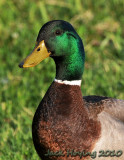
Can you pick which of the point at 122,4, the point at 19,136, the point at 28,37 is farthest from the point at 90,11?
the point at 19,136

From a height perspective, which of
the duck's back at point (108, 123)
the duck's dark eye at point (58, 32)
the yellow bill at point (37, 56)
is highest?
the duck's dark eye at point (58, 32)

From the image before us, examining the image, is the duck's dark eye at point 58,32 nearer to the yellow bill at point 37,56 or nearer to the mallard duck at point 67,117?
the mallard duck at point 67,117

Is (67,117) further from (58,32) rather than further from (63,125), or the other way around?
(58,32)

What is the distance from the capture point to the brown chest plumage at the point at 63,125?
3105 millimetres

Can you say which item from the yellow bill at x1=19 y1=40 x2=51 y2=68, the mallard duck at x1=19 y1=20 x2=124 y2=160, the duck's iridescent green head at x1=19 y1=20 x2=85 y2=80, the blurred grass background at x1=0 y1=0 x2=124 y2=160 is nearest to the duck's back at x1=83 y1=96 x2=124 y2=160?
the mallard duck at x1=19 y1=20 x2=124 y2=160

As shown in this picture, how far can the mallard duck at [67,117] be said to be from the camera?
10.2 feet

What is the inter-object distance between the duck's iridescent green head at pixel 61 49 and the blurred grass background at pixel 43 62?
1.00 metres

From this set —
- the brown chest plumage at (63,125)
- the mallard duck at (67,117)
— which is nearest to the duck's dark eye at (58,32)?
the mallard duck at (67,117)

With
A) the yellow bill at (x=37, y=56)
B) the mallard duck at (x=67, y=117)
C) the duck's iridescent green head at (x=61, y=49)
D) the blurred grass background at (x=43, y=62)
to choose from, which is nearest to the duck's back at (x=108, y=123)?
the mallard duck at (x=67, y=117)

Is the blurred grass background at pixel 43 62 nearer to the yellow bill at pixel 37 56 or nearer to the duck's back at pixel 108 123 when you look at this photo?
the duck's back at pixel 108 123

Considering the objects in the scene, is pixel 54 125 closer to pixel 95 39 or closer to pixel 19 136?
pixel 19 136

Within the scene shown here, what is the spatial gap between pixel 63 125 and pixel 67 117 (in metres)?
0.07

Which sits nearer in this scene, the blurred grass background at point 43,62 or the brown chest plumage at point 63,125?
the brown chest plumage at point 63,125

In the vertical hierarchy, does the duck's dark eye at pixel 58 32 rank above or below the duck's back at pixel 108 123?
above
